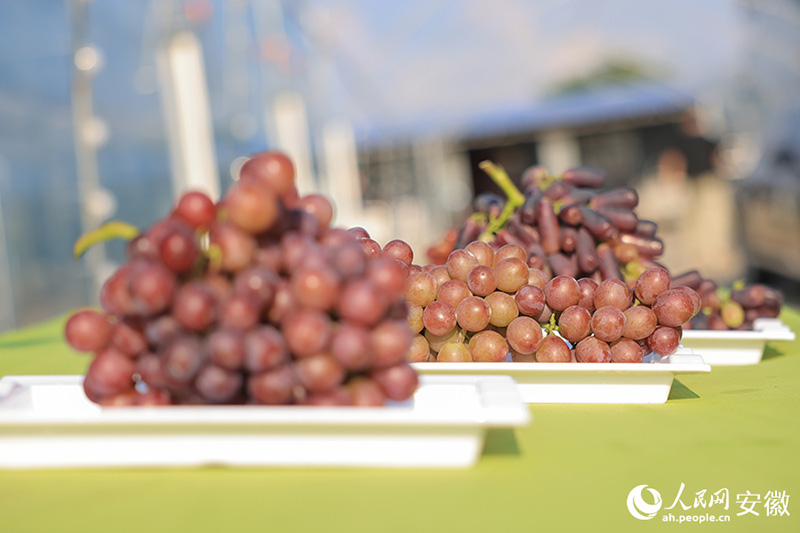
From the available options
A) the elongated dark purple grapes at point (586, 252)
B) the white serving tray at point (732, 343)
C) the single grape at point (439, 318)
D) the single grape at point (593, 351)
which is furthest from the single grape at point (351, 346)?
the white serving tray at point (732, 343)

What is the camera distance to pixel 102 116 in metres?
4.02

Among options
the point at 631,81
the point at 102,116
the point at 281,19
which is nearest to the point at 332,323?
the point at 102,116

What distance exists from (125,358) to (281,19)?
7742mm

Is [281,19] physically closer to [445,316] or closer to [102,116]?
[102,116]

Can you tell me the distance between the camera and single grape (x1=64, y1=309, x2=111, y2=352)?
0.63 metres

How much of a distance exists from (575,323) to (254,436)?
51cm

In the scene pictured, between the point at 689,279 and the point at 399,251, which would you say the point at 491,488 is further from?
the point at 689,279

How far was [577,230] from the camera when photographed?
1176 millimetres

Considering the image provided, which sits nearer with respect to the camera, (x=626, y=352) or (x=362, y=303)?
(x=362, y=303)

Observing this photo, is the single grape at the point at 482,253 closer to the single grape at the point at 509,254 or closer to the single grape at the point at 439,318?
the single grape at the point at 509,254

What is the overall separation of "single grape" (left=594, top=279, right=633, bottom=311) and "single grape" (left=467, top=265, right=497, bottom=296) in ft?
0.51

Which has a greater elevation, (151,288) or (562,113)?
(562,113)

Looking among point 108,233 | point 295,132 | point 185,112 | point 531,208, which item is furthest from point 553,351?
point 295,132

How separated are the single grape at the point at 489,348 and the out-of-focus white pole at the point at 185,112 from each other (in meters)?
4.26
